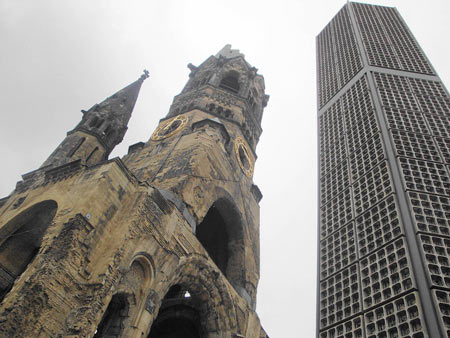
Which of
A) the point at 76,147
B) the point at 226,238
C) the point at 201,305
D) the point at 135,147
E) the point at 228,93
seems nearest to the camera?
the point at 201,305

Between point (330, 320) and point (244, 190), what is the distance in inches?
495

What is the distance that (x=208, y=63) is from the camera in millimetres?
30047

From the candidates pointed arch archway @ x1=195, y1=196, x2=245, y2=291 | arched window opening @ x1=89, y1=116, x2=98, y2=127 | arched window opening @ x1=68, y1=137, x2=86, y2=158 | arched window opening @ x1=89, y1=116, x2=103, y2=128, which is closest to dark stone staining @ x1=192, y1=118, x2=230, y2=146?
pointed arch archway @ x1=195, y1=196, x2=245, y2=291

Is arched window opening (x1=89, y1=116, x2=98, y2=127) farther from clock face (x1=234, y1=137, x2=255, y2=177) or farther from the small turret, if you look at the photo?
clock face (x1=234, y1=137, x2=255, y2=177)

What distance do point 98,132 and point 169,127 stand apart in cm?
387

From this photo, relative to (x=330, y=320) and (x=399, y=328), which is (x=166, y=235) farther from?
(x=399, y=328)

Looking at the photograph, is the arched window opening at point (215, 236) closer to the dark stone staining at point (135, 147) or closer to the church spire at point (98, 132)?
the dark stone staining at point (135, 147)

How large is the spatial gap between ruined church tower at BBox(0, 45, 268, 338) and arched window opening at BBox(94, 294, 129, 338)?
35mm

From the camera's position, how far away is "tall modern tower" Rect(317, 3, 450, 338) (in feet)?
24.2

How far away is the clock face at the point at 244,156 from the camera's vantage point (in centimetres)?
2192

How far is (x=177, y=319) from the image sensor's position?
15.1m

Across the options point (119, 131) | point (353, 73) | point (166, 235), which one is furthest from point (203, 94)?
point (166, 235)

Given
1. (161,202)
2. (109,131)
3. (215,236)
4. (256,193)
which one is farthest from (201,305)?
(109,131)

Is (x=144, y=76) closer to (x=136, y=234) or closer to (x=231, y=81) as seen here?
(x=231, y=81)
